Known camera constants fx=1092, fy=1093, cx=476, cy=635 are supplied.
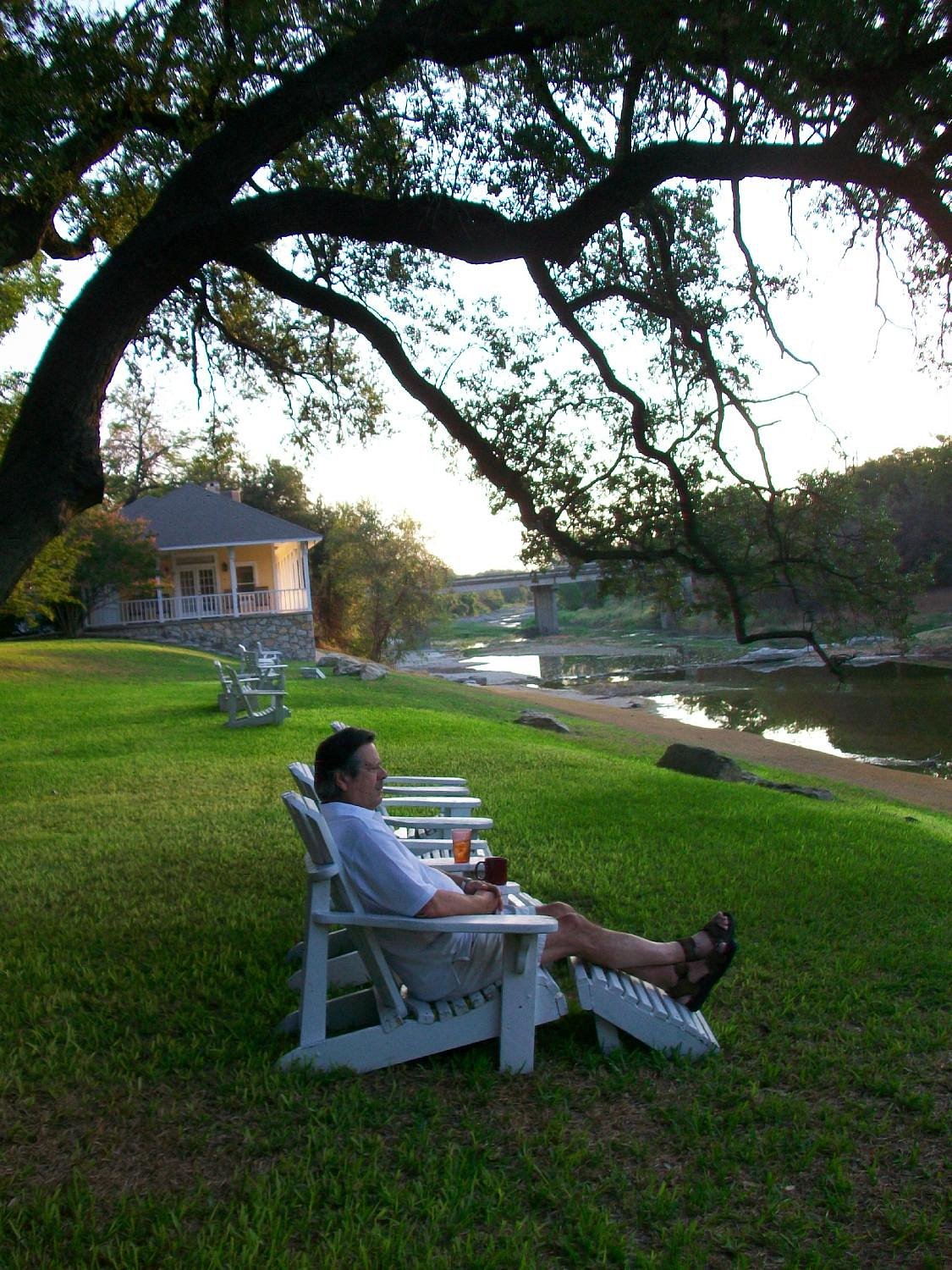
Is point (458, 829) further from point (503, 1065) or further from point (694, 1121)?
point (694, 1121)

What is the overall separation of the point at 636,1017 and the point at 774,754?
18161 millimetres

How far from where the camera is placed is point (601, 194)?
6.67 m

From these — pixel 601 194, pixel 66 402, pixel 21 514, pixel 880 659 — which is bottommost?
pixel 880 659

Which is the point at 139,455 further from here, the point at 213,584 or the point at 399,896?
the point at 399,896

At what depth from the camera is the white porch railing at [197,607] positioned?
38.5 metres

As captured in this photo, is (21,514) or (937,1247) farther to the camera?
(21,514)

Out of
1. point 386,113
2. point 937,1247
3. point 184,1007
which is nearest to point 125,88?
point 386,113

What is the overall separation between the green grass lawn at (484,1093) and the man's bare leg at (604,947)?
355 millimetres

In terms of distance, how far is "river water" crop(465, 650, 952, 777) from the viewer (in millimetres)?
24359

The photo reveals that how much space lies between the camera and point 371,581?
47.7 metres

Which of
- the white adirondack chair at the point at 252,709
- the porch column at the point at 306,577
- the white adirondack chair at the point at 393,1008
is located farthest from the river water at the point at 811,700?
the white adirondack chair at the point at 393,1008

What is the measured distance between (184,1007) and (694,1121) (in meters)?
2.29

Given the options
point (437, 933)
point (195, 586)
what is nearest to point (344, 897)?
point (437, 933)

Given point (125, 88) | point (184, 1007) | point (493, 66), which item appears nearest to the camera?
point (184, 1007)
